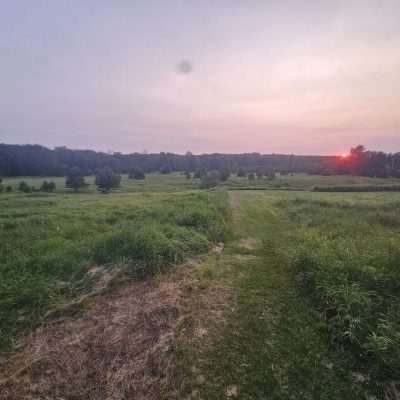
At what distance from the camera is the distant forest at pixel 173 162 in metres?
78.1

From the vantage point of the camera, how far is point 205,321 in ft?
17.4

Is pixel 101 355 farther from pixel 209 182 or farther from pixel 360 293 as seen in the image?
pixel 209 182

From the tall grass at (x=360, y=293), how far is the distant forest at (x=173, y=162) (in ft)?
262

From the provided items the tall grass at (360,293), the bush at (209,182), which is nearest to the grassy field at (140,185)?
the bush at (209,182)

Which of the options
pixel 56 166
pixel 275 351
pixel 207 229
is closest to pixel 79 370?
pixel 275 351

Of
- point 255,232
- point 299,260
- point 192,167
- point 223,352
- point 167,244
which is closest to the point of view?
point 223,352

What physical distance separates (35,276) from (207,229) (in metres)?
7.26

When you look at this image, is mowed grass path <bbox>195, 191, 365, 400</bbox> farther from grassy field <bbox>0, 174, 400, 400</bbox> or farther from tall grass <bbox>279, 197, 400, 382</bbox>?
tall grass <bbox>279, 197, 400, 382</bbox>

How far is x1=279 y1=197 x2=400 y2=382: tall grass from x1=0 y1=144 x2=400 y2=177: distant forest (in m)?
80.0

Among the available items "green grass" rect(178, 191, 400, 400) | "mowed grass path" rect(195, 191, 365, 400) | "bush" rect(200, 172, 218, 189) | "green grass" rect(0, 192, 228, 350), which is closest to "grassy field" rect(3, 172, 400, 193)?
"bush" rect(200, 172, 218, 189)

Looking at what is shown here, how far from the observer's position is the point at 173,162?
11688 cm

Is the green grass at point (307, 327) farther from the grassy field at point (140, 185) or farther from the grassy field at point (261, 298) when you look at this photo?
the grassy field at point (140, 185)

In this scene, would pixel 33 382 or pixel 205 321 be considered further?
pixel 205 321

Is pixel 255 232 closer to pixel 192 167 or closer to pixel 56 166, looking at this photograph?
pixel 56 166
